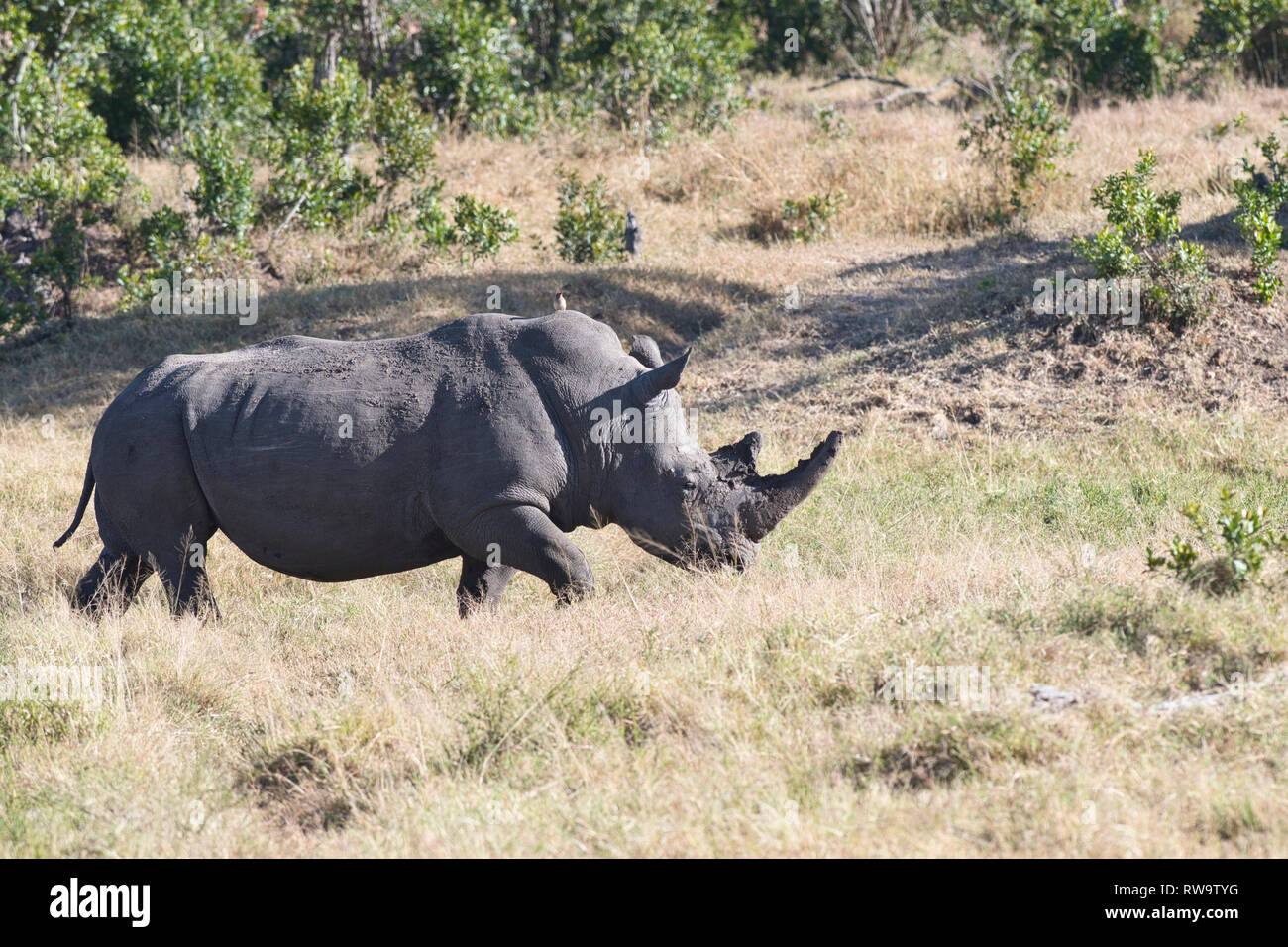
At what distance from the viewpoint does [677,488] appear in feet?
22.2

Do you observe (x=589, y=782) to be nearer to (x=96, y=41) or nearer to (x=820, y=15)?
(x=96, y=41)

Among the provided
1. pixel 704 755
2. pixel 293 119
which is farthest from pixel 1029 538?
pixel 293 119

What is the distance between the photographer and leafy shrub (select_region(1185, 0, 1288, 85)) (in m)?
19.3

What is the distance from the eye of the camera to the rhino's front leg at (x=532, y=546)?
6.40 meters

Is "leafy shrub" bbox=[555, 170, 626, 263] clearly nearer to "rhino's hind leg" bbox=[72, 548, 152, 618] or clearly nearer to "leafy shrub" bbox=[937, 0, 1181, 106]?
"leafy shrub" bbox=[937, 0, 1181, 106]

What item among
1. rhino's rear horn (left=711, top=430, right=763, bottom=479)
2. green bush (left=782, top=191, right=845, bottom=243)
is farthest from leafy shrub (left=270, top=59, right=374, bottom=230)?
rhino's rear horn (left=711, top=430, right=763, bottom=479)

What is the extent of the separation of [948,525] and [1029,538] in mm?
619

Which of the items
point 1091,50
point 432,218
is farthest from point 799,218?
point 1091,50

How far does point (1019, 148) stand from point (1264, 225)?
→ 4.39 metres

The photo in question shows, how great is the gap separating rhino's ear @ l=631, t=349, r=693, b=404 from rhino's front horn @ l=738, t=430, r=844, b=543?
67 centimetres

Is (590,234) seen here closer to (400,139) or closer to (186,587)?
(400,139)

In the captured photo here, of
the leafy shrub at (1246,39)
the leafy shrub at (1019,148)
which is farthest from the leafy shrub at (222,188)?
the leafy shrub at (1246,39)

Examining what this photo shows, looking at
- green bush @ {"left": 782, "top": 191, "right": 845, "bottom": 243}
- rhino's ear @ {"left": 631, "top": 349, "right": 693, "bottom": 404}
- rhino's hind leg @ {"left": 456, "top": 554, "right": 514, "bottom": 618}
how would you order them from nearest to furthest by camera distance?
rhino's ear @ {"left": 631, "top": 349, "right": 693, "bottom": 404}, rhino's hind leg @ {"left": 456, "top": 554, "right": 514, "bottom": 618}, green bush @ {"left": 782, "top": 191, "right": 845, "bottom": 243}

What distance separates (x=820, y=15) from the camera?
24.9 meters
